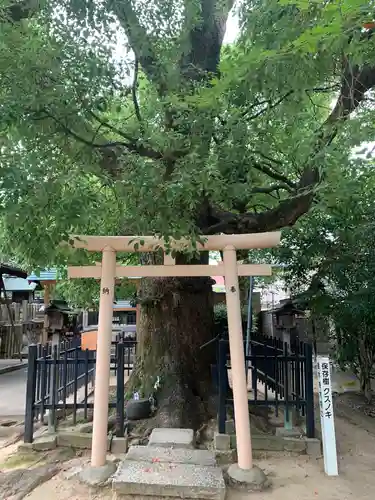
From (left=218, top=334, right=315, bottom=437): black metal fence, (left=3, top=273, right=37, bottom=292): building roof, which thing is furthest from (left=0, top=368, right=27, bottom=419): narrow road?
(left=3, top=273, right=37, bottom=292): building roof

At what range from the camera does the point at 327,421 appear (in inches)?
181

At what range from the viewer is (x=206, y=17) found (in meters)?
6.52

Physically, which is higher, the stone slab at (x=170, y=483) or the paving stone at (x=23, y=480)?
the stone slab at (x=170, y=483)

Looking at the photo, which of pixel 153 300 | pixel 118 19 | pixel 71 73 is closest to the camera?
pixel 71 73

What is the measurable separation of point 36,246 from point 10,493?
2415 mm

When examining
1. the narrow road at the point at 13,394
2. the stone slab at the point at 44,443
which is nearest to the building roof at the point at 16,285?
the narrow road at the point at 13,394

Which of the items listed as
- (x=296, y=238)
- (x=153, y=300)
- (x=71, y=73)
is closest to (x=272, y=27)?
(x=71, y=73)

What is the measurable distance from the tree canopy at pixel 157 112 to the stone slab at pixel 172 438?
2404 mm

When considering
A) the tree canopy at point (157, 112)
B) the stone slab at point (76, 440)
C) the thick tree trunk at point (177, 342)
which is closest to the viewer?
the tree canopy at point (157, 112)

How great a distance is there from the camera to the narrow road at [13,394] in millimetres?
7836

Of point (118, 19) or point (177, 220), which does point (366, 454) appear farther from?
point (118, 19)

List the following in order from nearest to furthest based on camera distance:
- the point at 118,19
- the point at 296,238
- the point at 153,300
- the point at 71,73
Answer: the point at 71,73 < the point at 118,19 < the point at 153,300 < the point at 296,238

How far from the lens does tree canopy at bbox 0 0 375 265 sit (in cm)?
366

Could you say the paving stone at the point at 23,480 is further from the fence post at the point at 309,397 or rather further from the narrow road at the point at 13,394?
the narrow road at the point at 13,394
